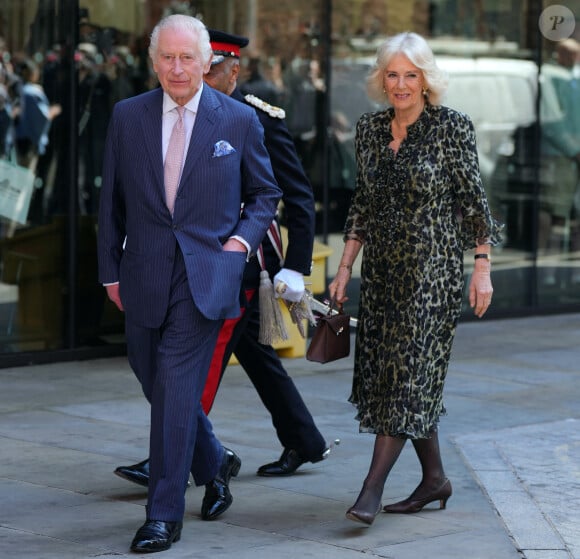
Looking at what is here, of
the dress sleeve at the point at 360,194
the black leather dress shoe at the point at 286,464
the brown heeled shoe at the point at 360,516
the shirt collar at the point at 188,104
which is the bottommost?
the black leather dress shoe at the point at 286,464

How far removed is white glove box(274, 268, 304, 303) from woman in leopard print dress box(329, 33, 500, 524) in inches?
11.6

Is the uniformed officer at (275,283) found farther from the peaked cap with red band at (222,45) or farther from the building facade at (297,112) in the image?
the building facade at (297,112)

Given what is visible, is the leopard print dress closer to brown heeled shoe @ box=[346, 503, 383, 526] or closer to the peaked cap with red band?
brown heeled shoe @ box=[346, 503, 383, 526]

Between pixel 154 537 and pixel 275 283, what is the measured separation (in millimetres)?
1223

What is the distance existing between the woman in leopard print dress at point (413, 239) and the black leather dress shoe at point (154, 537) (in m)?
0.76

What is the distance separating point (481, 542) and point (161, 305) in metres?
1.48

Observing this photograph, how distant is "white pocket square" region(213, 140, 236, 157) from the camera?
5273 millimetres

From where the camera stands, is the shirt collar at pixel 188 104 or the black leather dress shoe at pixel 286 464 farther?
the black leather dress shoe at pixel 286 464

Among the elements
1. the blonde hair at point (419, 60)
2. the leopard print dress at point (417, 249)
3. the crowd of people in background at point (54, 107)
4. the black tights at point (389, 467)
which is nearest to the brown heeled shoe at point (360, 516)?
the black tights at point (389, 467)

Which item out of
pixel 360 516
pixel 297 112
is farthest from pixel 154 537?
pixel 297 112

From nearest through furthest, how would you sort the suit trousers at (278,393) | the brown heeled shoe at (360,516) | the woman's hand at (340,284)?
the brown heeled shoe at (360,516) → the woman's hand at (340,284) → the suit trousers at (278,393)

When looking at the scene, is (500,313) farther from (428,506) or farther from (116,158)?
(116,158)

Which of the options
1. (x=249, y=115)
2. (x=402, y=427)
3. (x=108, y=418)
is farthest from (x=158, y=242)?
(x=108, y=418)

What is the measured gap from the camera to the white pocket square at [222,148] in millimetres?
5273
